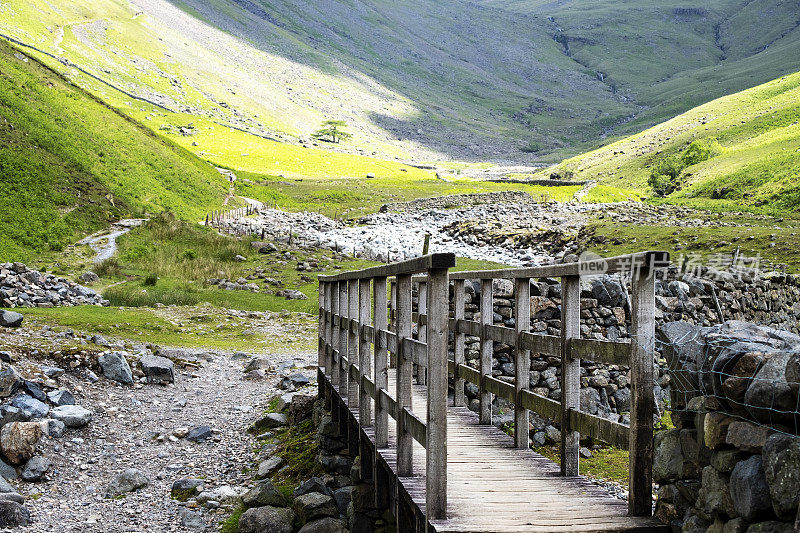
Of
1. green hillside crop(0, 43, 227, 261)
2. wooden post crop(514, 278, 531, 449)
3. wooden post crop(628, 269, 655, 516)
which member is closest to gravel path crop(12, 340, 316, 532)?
wooden post crop(514, 278, 531, 449)

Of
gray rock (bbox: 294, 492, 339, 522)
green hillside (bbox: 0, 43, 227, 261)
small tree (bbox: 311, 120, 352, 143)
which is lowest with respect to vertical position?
gray rock (bbox: 294, 492, 339, 522)

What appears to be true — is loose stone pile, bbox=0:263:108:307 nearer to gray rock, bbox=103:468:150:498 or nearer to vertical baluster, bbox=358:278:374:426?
gray rock, bbox=103:468:150:498

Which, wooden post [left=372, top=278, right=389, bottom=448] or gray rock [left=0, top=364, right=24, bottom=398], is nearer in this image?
wooden post [left=372, top=278, right=389, bottom=448]

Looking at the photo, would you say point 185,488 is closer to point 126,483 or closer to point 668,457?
point 126,483

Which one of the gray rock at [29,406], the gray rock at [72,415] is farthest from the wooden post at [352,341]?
the gray rock at [29,406]

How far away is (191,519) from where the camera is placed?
909 centimetres

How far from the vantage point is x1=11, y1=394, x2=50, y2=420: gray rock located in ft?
36.4

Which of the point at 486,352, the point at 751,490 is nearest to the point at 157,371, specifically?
the point at 486,352

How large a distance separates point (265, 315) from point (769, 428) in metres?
21.8

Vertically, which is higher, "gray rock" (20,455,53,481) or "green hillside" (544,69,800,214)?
"green hillside" (544,69,800,214)

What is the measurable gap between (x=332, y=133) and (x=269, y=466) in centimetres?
14429

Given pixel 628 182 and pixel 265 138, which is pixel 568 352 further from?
pixel 265 138

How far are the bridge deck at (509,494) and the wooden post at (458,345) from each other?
1.96 metres

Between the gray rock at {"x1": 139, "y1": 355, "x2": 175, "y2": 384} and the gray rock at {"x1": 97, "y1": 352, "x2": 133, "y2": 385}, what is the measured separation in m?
0.48
